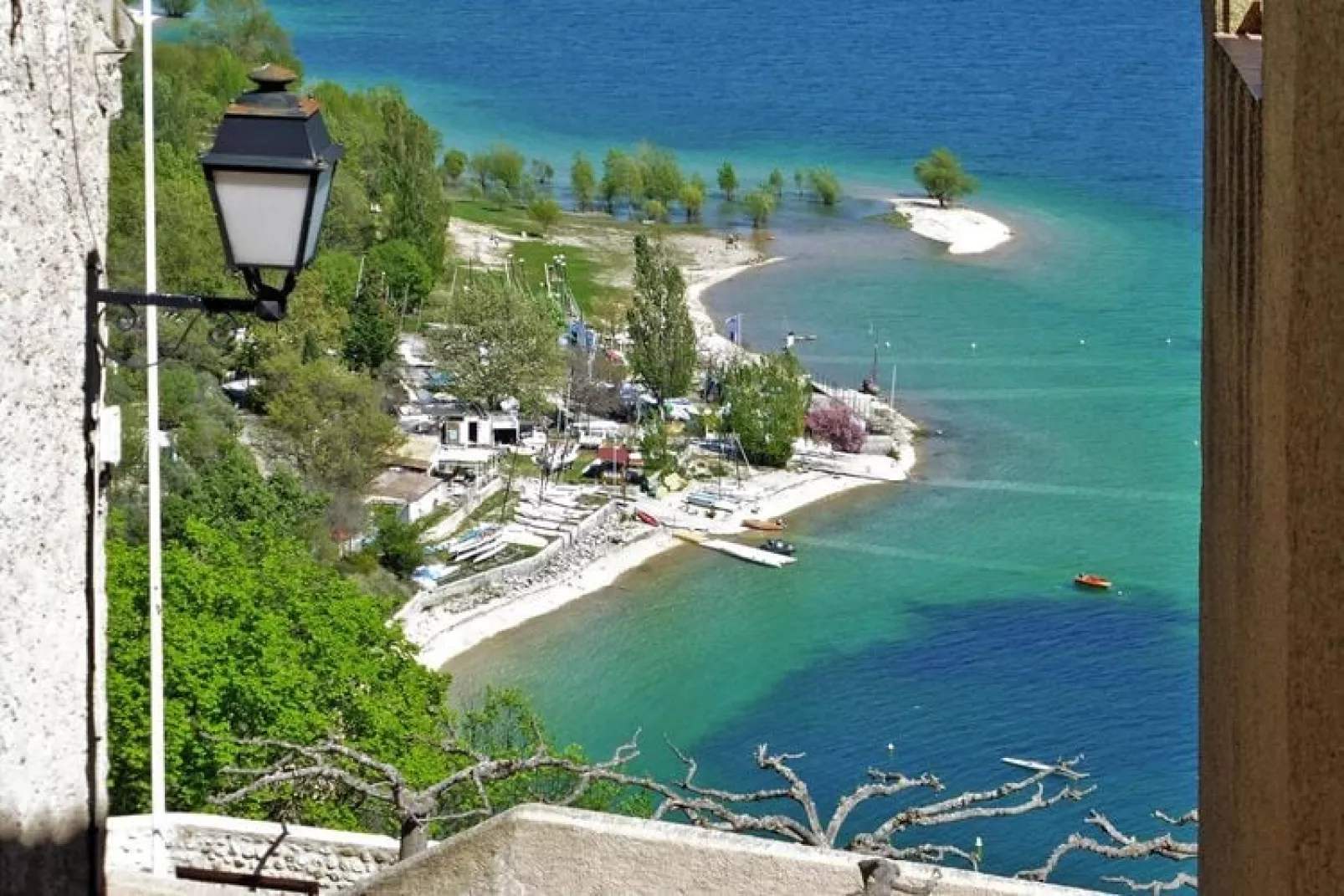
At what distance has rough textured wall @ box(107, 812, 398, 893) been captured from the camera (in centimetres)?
704

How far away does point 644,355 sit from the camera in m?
37.0

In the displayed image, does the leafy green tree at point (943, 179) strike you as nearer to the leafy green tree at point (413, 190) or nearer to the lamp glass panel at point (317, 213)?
the leafy green tree at point (413, 190)

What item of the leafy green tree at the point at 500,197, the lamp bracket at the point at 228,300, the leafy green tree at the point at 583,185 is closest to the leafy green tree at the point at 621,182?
the leafy green tree at the point at 583,185

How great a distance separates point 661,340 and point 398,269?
4.98m

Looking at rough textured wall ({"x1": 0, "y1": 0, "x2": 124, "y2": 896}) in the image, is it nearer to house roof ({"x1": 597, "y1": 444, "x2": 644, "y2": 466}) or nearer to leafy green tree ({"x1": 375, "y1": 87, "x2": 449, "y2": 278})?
house roof ({"x1": 597, "y1": 444, "x2": 644, "y2": 466})

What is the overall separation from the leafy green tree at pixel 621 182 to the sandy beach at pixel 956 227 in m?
5.75

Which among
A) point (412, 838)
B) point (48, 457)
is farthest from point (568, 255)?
point (48, 457)

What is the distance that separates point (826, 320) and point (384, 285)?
839 centimetres

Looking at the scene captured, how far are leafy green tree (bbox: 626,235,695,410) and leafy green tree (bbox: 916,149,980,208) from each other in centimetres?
1479

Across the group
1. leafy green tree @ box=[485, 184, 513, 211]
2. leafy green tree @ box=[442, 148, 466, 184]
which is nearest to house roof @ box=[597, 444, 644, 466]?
leafy green tree @ box=[485, 184, 513, 211]

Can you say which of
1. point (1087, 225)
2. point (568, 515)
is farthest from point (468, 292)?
point (1087, 225)

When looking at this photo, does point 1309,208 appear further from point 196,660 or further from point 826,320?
point 826,320

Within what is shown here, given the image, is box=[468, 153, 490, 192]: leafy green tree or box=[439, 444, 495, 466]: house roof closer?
box=[439, 444, 495, 466]: house roof

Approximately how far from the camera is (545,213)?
158 ft
